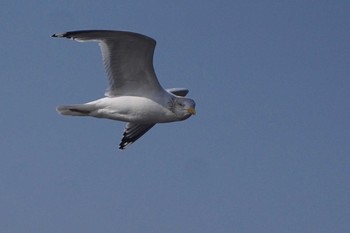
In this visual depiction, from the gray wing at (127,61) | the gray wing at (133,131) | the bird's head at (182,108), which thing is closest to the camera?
the gray wing at (127,61)

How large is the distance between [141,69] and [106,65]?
69 cm

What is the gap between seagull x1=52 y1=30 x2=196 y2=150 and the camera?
57.2 feet

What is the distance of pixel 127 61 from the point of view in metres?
17.7

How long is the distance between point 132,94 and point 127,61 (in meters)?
0.69

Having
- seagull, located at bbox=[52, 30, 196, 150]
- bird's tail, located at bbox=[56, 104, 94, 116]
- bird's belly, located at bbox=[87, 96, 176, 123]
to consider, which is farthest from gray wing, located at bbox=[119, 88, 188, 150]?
bird's tail, located at bbox=[56, 104, 94, 116]

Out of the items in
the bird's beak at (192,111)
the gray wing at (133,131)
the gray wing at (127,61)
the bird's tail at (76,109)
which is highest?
the gray wing at (127,61)

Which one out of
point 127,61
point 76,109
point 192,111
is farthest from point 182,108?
point 76,109

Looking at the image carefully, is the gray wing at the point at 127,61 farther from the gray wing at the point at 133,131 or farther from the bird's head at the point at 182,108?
the gray wing at the point at 133,131

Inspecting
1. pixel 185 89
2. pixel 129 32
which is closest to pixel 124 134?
pixel 185 89

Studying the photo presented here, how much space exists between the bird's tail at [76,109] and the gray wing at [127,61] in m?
0.55

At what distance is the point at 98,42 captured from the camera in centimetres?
1714

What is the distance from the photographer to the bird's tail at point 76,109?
17688 millimetres

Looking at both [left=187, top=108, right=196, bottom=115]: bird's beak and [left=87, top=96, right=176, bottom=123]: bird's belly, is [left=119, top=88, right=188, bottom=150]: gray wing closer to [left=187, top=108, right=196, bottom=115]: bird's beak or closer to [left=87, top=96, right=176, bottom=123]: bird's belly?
[left=187, top=108, right=196, bottom=115]: bird's beak

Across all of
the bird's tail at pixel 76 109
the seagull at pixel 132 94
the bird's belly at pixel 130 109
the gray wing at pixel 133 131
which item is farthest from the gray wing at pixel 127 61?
the gray wing at pixel 133 131
